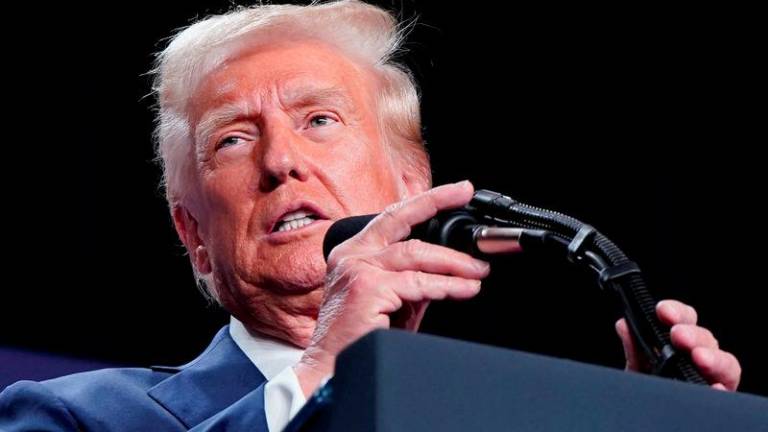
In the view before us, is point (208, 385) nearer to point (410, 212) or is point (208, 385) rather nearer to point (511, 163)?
point (410, 212)

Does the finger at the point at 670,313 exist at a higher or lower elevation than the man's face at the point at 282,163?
higher

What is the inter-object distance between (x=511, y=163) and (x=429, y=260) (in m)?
1.95

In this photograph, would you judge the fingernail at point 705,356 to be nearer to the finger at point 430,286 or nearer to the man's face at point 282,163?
the finger at point 430,286

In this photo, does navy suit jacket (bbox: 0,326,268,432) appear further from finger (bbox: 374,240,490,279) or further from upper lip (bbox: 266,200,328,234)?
finger (bbox: 374,240,490,279)

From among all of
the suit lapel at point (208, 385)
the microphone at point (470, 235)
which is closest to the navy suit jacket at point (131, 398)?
the suit lapel at point (208, 385)

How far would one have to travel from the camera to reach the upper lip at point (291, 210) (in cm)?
191

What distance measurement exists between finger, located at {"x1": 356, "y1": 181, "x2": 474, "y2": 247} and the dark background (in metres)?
1.56

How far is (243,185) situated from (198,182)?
0.20 metres

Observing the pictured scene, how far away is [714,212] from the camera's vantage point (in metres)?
3.02

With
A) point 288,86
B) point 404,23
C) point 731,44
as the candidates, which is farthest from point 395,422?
point 731,44

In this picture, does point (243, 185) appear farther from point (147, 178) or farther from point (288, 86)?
point (147, 178)

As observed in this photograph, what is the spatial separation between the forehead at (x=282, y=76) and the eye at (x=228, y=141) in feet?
0.24

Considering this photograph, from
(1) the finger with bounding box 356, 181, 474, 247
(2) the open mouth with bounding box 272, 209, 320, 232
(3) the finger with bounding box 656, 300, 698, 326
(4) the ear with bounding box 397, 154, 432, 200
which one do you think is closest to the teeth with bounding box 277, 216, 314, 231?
(2) the open mouth with bounding box 272, 209, 320, 232

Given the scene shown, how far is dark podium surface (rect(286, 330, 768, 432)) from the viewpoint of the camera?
2.59 feet
